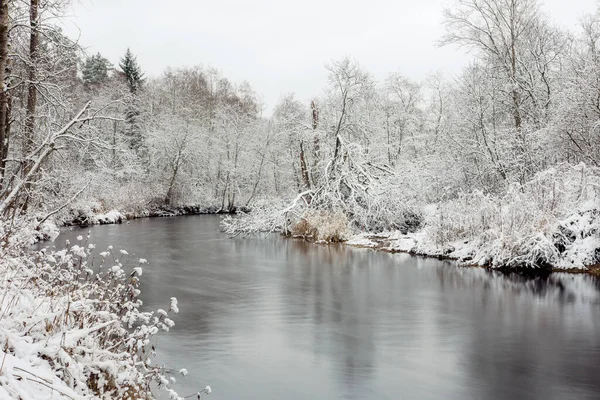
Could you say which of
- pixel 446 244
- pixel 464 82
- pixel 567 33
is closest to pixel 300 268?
pixel 446 244

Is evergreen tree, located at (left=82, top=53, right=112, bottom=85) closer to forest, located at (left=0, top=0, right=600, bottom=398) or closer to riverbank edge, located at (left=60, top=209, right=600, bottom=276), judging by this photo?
forest, located at (left=0, top=0, right=600, bottom=398)

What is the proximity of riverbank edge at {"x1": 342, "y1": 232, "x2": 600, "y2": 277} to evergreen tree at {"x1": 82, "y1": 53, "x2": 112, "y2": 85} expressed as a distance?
4197cm

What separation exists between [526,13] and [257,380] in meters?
23.0

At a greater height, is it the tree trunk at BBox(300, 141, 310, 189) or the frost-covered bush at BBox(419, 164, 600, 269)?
the tree trunk at BBox(300, 141, 310, 189)

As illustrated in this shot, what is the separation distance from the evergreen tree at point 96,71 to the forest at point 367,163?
417 inches

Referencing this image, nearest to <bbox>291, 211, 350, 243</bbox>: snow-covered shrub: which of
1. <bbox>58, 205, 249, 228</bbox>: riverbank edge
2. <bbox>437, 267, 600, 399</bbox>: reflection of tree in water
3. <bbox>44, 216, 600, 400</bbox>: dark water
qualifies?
<bbox>44, 216, 600, 400</bbox>: dark water

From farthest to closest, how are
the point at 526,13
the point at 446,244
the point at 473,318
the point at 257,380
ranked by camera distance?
the point at 526,13
the point at 446,244
the point at 473,318
the point at 257,380

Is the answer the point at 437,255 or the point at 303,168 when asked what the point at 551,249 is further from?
the point at 303,168

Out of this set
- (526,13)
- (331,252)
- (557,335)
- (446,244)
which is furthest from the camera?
(526,13)

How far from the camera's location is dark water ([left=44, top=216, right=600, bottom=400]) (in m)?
6.73

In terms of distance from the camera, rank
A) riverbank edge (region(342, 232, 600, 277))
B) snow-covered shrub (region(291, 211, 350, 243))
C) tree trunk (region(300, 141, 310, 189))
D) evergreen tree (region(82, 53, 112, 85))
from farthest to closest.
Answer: evergreen tree (region(82, 53, 112, 85)) → tree trunk (region(300, 141, 310, 189)) → snow-covered shrub (region(291, 211, 350, 243)) → riverbank edge (region(342, 232, 600, 277))

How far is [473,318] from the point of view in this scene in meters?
10.2

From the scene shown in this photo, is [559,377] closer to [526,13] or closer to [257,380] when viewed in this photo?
[257,380]

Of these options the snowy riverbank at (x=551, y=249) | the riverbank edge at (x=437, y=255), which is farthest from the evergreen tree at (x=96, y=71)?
the snowy riverbank at (x=551, y=249)
